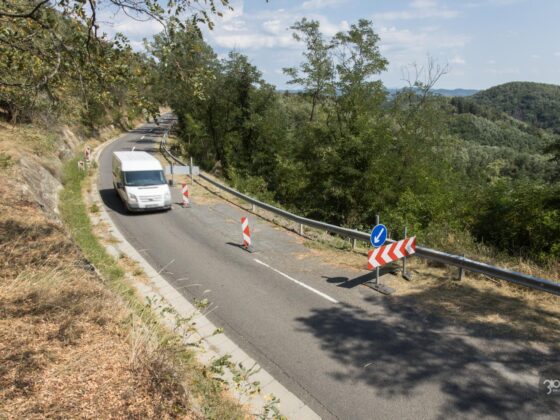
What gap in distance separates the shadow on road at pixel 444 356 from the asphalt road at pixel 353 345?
2 cm

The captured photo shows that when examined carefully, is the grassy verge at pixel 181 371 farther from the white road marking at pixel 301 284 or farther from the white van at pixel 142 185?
the white van at pixel 142 185

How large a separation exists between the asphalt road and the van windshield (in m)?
5.64

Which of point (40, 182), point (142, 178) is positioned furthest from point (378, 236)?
point (40, 182)

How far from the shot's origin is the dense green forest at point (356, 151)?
29.7ft

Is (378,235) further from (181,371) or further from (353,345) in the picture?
(181,371)

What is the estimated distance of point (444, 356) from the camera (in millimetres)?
5809

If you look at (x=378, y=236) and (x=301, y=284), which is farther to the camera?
(x=301, y=284)

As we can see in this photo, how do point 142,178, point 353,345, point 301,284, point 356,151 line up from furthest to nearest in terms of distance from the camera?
point 356,151, point 142,178, point 301,284, point 353,345

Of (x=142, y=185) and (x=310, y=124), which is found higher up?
(x=310, y=124)

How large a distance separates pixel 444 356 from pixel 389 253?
→ 9.52ft

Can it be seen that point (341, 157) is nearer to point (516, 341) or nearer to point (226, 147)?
point (516, 341)

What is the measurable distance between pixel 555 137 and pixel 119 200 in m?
17.2

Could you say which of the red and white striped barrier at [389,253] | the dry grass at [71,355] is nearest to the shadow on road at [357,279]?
the red and white striped barrier at [389,253]

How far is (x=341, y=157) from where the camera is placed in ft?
62.1
